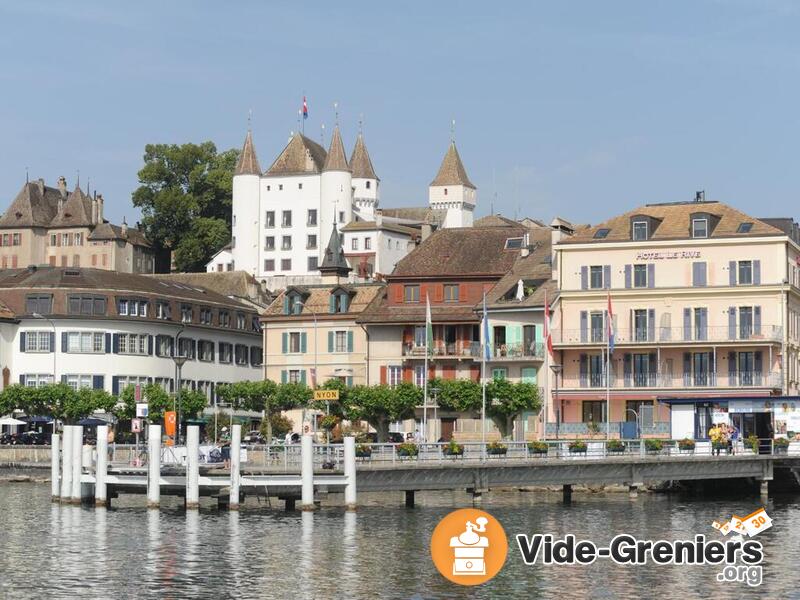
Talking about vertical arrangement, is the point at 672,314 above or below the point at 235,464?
above

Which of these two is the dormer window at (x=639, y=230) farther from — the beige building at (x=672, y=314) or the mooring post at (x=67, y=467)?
the mooring post at (x=67, y=467)

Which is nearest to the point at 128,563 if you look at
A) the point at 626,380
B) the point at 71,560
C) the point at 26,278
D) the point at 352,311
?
the point at 71,560

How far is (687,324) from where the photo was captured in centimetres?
9944

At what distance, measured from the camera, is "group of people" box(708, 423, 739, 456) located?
78312mm

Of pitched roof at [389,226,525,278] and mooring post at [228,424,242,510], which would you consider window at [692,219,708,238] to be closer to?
pitched roof at [389,226,525,278]

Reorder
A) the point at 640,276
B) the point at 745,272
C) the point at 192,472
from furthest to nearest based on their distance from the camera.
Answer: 1. the point at 640,276
2. the point at 745,272
3. the point at 192,472

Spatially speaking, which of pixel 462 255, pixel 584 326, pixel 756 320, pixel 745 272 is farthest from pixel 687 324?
pixel 462 255

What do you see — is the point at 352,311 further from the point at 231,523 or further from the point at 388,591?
the point at 388,591

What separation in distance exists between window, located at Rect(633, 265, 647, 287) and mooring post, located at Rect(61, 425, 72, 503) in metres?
41.7

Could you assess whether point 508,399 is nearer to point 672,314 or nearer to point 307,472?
point 672,314

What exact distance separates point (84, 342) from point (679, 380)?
4372cm

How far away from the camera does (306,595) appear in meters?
44.5

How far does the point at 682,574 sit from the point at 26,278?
8509 centimetres

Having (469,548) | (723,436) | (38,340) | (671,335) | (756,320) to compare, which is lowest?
(469,548)
